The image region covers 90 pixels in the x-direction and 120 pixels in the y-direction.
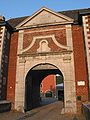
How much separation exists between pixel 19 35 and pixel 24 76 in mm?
3838

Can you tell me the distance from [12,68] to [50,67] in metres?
3.30

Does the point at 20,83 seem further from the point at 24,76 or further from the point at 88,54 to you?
the point at 88,54

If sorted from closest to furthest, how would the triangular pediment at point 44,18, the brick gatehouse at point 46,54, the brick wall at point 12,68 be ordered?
the brick gatehouse at point 46,54, the brick wall at point 12,68, the triangular pediment at point 44,18

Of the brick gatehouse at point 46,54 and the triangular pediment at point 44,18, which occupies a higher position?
the triangular pediment at point 44,18

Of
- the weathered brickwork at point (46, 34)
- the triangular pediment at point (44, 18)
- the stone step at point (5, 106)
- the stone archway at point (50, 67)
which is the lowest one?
the stone step at point (5, 106)

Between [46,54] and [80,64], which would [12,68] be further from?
[80,64]

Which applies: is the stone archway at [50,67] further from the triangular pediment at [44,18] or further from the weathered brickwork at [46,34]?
the triangular pediment at [44,18]

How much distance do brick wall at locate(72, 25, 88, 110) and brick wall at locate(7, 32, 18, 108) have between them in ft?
17.0

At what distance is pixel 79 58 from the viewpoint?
13781 millimetres

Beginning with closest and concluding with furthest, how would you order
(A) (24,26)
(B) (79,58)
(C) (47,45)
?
(B) (79,58)
(C) (47,45)
(A) (24,26)

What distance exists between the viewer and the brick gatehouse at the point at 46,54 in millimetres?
13281

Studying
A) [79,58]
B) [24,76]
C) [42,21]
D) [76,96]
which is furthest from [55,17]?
[76,96]

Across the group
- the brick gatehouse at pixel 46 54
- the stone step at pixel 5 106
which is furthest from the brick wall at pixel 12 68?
the stone step at pixel 5 106

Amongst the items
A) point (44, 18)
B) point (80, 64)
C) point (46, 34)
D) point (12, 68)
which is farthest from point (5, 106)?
point (44, 18)
